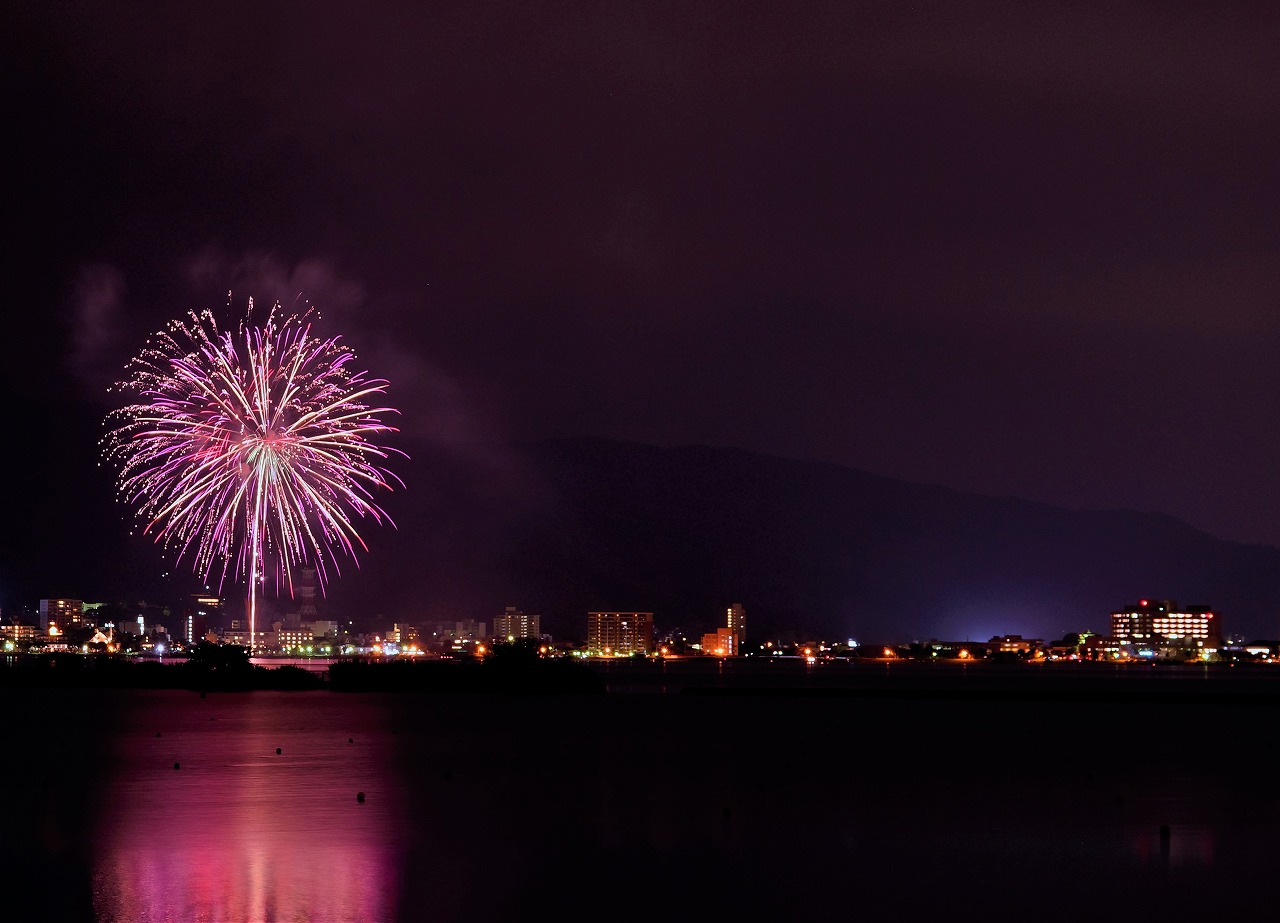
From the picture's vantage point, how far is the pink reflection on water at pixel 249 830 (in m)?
17.4

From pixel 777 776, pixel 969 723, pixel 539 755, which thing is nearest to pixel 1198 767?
pixel 777 776

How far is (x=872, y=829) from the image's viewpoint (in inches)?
958

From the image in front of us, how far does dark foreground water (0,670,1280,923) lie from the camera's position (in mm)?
17812

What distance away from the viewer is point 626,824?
24.6 meters

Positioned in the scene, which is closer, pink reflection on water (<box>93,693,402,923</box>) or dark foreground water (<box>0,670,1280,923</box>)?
pink reflection on water (<box>93,693,402,923</box>)

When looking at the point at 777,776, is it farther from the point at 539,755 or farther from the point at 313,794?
the point at 313,794

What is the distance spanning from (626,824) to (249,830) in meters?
5.67

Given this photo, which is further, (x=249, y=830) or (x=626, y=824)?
(x=626, y=824)

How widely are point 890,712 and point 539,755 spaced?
30.7 metres

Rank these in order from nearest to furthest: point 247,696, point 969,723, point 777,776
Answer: point 777,776
point 969,723
point 247,696

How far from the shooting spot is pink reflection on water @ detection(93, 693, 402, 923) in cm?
1736

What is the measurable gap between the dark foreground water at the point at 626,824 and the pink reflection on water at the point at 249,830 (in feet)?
0.22

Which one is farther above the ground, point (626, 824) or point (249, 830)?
point (249, 830)

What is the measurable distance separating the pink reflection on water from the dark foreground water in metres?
0.07
